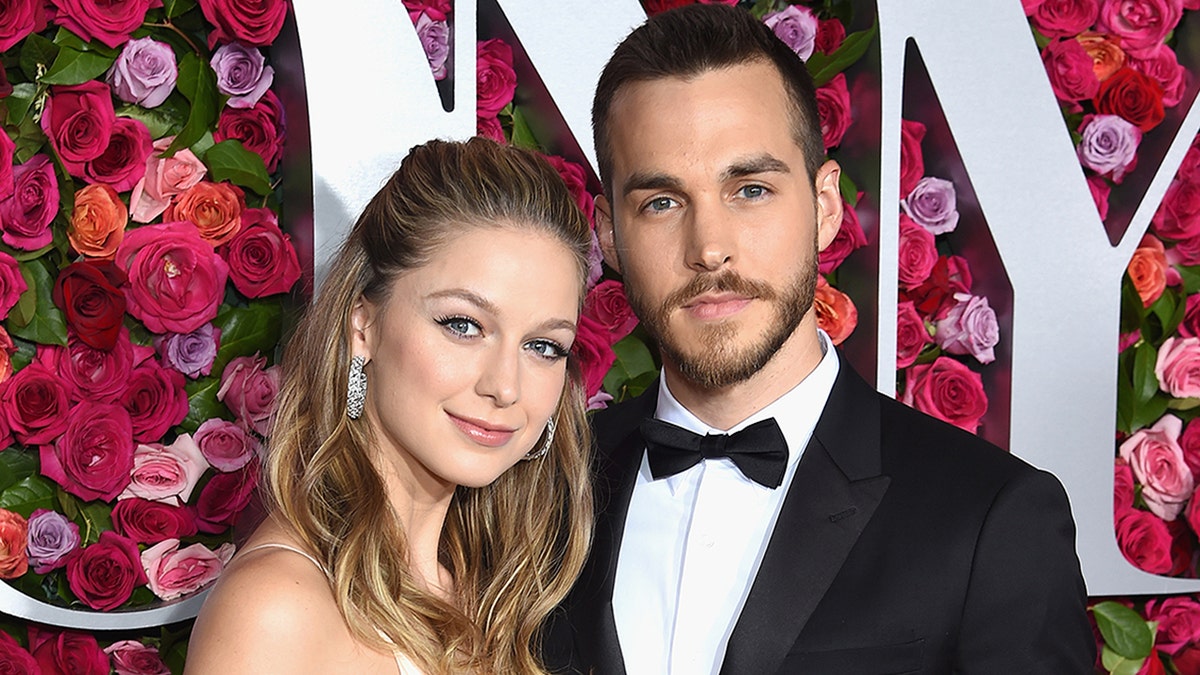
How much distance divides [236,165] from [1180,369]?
2132mm

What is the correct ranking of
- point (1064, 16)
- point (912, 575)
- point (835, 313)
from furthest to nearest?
A: point (1064, 16) → point (835, 313) → point (912, 575)

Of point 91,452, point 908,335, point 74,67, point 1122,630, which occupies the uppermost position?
point 74,67

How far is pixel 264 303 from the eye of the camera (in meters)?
2.56

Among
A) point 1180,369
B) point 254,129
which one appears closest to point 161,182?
point 254,129

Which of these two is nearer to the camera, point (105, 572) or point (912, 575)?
point (912, 575)

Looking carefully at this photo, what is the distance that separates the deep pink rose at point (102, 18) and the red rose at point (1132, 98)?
2.10 metres

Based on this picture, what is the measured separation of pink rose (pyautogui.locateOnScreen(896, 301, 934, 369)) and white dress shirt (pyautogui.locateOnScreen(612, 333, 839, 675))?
0.77 meters

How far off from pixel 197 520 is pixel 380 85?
90 cm

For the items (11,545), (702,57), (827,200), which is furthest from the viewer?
(11,545)

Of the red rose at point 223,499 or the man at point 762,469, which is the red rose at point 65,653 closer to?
the red rose at point 223,499

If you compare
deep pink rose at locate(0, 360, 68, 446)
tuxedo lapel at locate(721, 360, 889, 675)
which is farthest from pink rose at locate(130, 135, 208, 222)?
tuxedo lapel at locate(721, 360, 889, 675)

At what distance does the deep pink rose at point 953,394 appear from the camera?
292 centimetres

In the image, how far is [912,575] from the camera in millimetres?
1866

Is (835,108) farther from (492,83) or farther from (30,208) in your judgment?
(30,208)
